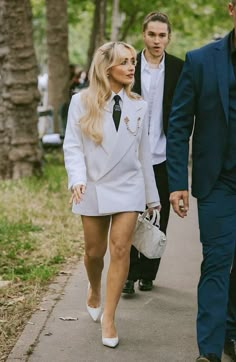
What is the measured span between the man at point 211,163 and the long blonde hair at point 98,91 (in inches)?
24.9

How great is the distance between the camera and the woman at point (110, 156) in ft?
17.0

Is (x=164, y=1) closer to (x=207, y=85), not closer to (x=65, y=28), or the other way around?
(x=65, y=28)

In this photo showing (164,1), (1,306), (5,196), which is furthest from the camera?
(164,1)

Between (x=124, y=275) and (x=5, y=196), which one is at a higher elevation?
(x=124, y=275)

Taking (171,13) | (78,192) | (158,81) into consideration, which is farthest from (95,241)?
(171,13)

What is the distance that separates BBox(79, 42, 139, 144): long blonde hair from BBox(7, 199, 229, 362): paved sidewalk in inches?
50.5

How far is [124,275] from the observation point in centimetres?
526

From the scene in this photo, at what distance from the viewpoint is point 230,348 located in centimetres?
490

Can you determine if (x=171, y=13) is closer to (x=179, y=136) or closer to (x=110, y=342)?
(x=110, y=342)

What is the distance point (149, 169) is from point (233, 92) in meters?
1.13

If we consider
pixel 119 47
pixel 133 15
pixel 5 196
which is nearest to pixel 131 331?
pixel 119 47

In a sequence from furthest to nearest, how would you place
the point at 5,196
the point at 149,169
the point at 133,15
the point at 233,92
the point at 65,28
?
the point at 133,15 < the point at 65,28 < the point at 5,196 < the point at 149,169 < the point at 233,92

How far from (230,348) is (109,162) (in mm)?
1333

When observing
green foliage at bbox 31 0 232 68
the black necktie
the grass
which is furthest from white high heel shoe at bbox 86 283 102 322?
green foliage at bbox 31 0 232 68
